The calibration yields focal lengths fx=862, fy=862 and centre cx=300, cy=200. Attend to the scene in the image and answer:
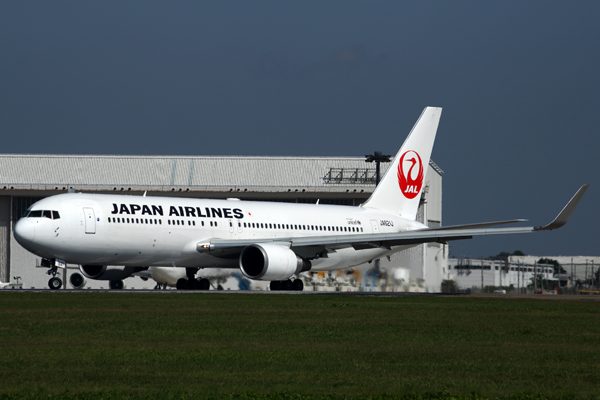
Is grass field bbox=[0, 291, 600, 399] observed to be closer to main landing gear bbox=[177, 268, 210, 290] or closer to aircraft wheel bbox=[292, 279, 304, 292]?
aircraft wheel bbox=[292, 279, 304, 292]

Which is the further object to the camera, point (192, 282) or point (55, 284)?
point (192, 282)

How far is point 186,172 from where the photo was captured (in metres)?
60.9

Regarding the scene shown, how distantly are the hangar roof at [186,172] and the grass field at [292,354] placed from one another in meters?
40.1

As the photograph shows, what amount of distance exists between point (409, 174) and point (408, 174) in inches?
2.4

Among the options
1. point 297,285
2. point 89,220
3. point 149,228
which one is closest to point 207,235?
point 149,228

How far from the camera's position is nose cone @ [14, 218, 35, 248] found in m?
29.3

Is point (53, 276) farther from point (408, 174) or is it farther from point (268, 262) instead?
point (408, 174)

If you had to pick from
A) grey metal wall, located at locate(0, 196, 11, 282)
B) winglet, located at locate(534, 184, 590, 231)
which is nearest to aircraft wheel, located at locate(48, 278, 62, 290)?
winglet, located at locate(534, 184, 590, 231)

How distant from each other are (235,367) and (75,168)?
172 feet

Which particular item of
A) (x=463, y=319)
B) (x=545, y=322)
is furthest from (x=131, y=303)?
(x=545, y=322)

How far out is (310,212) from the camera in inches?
1489

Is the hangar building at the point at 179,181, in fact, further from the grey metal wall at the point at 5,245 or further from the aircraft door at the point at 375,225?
the aircraft door at the point at 375,225

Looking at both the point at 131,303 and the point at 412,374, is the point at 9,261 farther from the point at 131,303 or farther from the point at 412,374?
the point at 412,374

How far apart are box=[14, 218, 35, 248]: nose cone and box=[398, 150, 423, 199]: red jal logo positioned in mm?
18742
